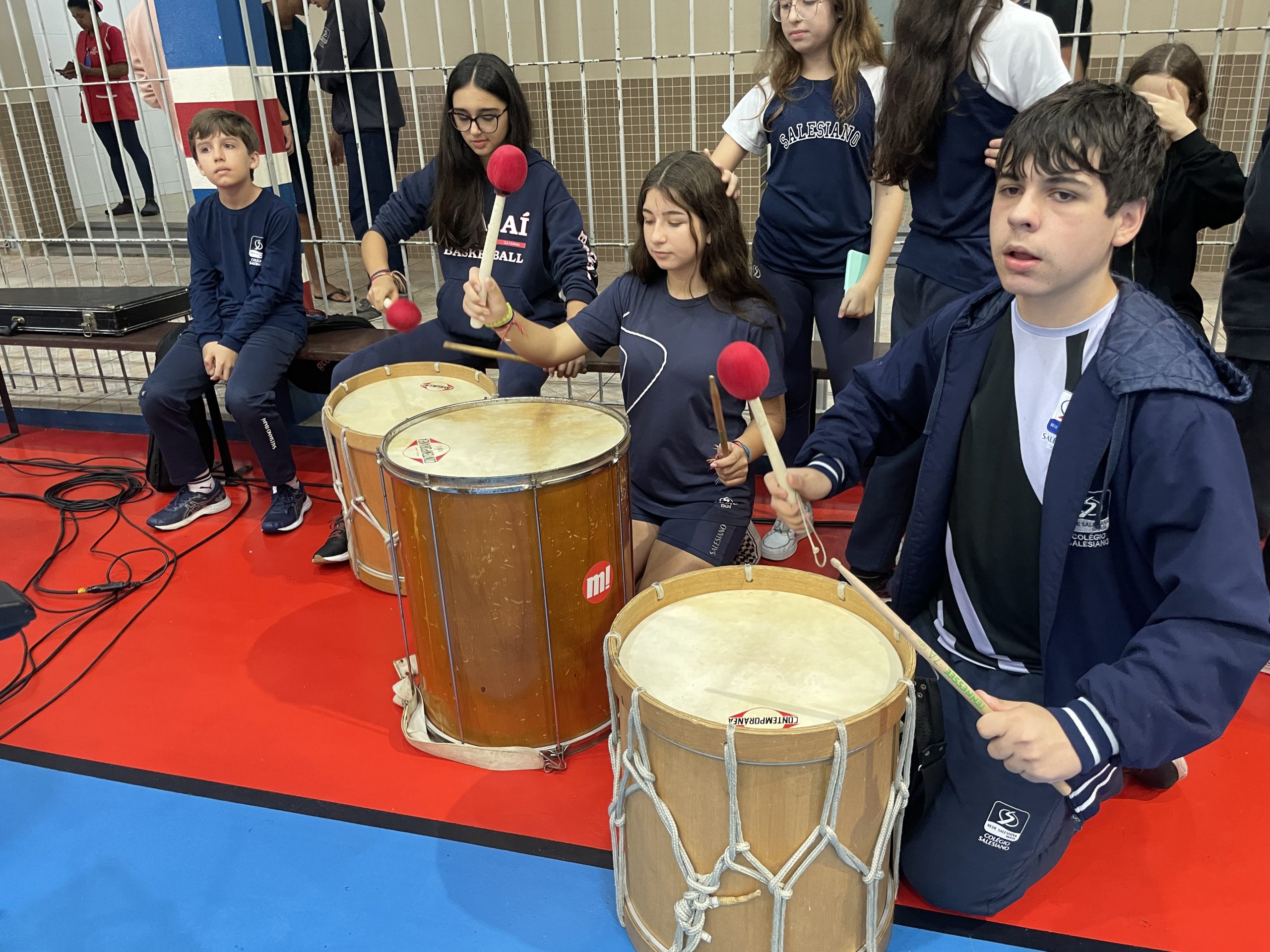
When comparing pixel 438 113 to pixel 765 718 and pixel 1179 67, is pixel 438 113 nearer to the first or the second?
pixel 1179 67

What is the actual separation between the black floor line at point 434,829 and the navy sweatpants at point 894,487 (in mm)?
950

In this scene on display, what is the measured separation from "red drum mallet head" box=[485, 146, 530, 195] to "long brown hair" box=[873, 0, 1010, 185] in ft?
2.90

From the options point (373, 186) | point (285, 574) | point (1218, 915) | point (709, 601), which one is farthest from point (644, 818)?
point (373, 186)

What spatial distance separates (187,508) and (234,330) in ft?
2.06

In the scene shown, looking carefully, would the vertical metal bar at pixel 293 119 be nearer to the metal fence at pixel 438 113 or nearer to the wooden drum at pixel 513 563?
the metal fence at pixel 438 113

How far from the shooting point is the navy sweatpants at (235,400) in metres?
3.01

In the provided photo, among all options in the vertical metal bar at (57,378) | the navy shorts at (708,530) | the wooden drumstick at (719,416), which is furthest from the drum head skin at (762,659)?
the vertical metal bar at (57,378)

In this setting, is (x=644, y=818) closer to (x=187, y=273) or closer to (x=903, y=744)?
(x=903, y=744)

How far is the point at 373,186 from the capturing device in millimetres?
4426

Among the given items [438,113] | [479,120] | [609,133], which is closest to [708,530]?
[479,120]

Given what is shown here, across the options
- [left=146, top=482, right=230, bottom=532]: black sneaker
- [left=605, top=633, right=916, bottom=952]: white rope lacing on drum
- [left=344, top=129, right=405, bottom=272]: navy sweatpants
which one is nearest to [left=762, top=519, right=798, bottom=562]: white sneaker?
[left=605, top=633, right=916, bottom=952]: white rope lacing on drum

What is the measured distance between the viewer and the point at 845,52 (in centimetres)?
233

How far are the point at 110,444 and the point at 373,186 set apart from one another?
1.67 m

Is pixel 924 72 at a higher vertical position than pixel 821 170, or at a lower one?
higher
